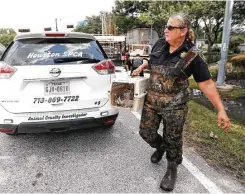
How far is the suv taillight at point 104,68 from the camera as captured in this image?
3.67 meters

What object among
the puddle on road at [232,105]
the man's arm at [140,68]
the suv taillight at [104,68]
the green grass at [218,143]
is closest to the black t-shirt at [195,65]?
the man's arm at [140,68]

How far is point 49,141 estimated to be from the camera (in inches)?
166

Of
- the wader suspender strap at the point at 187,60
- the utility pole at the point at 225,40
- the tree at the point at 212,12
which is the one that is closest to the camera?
the wader suspender strap at the point at 187,60

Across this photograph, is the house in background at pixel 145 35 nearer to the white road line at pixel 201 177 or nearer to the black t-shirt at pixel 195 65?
the white road line at pixel 201 177

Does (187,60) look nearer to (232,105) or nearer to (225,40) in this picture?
(232,105)

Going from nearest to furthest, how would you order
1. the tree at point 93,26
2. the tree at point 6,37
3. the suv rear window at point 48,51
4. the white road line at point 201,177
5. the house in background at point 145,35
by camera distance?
1. the white road line at point 201,177
2. the suv rear window at point 48,51
3. the house in background at point 145,35
4. the tree at point 6,37
5. the tree at point 93,26

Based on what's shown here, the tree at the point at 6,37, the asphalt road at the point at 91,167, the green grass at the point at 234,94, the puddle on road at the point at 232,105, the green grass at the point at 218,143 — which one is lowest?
the tree at the point at 6,37

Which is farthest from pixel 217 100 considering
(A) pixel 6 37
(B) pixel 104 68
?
(A) pixel 6 37

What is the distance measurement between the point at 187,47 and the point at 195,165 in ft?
5.11

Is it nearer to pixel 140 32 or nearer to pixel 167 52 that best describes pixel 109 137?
pixel 167 52

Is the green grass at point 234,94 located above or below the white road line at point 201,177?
below

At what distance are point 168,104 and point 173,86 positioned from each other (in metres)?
0.20

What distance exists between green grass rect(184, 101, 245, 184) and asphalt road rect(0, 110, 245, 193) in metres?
0.19

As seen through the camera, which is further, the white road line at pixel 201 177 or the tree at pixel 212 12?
Answer: the tree at pixel 212 12
